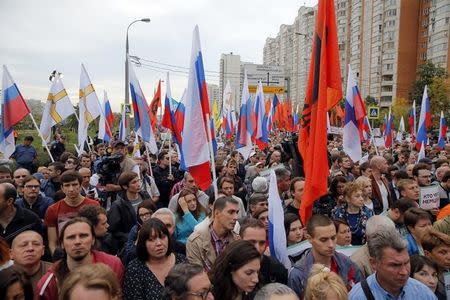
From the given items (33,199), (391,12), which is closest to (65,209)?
(33,199)

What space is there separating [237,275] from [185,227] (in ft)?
7.40

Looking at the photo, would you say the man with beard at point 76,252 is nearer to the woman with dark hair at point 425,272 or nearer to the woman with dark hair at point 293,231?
the woman with dark hair at point 293,231

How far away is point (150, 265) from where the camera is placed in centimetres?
339

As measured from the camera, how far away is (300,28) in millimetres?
94812

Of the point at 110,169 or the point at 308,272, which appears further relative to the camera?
the point at 110,169

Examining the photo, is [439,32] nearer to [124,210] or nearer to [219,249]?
[124,210]

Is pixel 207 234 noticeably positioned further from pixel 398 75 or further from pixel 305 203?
pixel 398 75

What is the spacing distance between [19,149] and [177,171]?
4.40 m

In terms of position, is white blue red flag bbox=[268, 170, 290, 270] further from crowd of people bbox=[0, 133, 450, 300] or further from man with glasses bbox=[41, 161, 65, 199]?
man with glasses bbox=[41, 161, 65, 199]

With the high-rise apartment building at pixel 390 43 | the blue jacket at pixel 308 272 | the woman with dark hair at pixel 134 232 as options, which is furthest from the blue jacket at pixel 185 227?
the high-rise apartment building at pixel 390 43

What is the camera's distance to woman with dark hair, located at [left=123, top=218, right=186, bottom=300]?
3.23 m

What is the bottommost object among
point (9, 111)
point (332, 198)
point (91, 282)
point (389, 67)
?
point (332, 198)

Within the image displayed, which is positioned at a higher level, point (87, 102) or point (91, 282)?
point (87, 102)

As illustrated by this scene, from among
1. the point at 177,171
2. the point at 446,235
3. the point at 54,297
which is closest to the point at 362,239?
the point at 446,235
